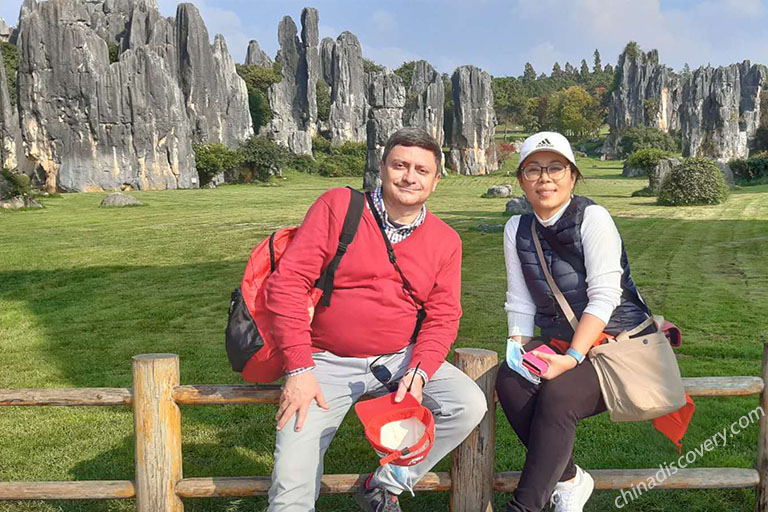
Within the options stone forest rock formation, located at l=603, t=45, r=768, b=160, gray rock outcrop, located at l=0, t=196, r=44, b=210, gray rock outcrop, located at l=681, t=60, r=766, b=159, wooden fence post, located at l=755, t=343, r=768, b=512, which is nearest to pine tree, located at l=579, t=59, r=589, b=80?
stone forest rock formation, located at l=603, t=45, r=768, b=160

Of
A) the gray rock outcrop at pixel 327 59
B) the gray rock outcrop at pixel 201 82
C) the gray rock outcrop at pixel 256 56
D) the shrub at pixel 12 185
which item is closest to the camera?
the shrub at pixel 12 185

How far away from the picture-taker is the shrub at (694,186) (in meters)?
29.5

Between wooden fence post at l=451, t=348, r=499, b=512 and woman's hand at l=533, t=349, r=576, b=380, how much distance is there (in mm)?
368

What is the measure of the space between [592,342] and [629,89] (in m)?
91.6

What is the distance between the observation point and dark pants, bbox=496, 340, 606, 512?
3.18m

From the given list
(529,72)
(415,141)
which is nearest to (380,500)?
(415,141)

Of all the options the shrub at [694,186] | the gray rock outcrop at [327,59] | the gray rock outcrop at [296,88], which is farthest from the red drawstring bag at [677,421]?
the gray rock outcrop at [327,59]

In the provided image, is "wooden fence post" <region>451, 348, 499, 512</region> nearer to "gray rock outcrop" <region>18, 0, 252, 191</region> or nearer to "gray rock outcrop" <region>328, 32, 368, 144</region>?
"gray rock outcrop" <region>18, 0, 252, 191</region>

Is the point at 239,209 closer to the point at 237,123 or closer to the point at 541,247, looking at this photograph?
the point at 541,247

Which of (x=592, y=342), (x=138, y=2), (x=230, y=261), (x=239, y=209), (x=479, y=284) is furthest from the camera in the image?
(x=138, y=2)

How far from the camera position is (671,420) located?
3527 mm

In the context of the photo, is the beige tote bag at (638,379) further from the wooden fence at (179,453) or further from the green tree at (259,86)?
the green tree at (259,86)

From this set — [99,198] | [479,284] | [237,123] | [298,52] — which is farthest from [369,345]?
[298,52]

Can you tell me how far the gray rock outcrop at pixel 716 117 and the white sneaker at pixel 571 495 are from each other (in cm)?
6641
